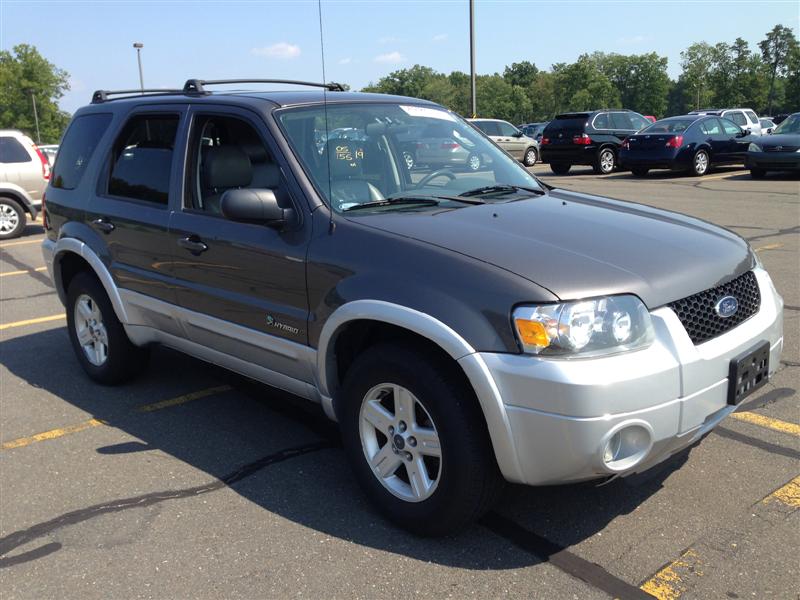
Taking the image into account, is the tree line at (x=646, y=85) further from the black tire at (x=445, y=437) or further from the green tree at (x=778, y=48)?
the black tire at (x=445, y=437)

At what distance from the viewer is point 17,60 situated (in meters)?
75.1

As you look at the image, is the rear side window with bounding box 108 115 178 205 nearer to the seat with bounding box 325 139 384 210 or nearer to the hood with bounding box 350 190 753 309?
the seat with bounding box 325 139 384 210

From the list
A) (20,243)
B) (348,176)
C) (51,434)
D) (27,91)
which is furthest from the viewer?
(27,91)

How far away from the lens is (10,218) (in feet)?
43.0

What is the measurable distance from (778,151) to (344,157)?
15.9 meters

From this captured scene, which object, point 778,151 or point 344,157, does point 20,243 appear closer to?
point 344,157

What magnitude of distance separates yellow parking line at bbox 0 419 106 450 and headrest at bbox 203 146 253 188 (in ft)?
5.33

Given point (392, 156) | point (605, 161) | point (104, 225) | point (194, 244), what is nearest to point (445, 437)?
point (392, 156)

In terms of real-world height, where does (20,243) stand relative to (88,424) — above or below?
above

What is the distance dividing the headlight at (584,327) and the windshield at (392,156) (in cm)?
107

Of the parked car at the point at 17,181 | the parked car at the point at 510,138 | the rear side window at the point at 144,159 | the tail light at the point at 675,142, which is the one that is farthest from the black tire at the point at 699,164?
the rear side window at the point at 144,159

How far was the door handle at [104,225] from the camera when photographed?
15.1 feet

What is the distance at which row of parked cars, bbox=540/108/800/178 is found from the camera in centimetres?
1711

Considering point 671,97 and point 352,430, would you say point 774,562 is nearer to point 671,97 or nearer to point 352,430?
point 352,430
